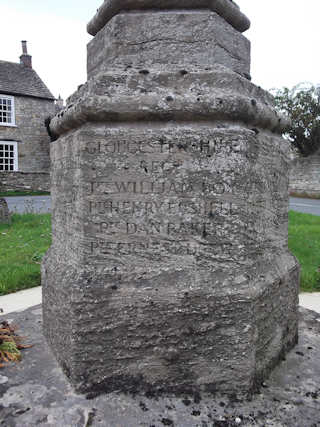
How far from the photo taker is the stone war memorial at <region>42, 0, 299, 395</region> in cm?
186

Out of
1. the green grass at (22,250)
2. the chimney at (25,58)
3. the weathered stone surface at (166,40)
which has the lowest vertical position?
the green grass at (22,250)

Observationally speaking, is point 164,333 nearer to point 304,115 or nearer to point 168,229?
point 168,229

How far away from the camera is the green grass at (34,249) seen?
4.29 m

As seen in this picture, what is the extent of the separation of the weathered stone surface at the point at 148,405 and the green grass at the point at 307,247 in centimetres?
236

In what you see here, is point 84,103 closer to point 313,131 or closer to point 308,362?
point 308,362

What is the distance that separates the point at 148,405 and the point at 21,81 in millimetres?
23297

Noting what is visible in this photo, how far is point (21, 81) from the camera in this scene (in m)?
21.5

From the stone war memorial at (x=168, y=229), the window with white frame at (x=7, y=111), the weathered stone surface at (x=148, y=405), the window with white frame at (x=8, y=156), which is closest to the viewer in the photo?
the weathered stone surface at (x=148, y=405)

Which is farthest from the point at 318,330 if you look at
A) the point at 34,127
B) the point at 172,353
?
the point at 34,127

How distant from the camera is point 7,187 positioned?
18922 mm

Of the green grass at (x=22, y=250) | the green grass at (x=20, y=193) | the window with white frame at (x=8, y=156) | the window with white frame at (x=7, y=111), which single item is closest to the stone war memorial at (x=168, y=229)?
the green grass at (x=22, y=250)

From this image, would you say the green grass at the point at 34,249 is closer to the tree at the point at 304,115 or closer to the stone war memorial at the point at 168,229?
the stone war memorial at the point at 168,229

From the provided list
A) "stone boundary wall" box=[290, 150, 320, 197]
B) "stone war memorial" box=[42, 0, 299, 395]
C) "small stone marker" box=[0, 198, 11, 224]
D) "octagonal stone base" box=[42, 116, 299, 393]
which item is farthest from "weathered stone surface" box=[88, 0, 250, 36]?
"stone boundary wall" box=[290, 150, 320, 197]

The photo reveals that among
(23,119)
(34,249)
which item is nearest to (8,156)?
(23,119)
